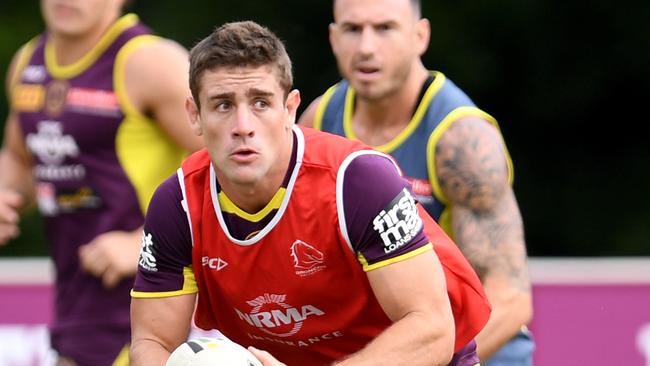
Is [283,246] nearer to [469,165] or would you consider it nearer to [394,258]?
[394,258]

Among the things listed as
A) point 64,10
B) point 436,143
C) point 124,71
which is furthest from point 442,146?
point 64,10

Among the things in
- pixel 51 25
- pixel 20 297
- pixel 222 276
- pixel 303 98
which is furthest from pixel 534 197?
pixel 222 276

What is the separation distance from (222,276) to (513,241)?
155cm

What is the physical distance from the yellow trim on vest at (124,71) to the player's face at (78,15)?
0.57 ft

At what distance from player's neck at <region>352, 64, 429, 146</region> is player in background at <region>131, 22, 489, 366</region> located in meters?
1.18

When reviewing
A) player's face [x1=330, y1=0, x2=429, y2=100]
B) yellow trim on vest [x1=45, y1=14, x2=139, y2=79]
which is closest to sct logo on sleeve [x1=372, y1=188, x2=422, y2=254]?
player's face [x1=330, y1=0, x2=429, y2=100]

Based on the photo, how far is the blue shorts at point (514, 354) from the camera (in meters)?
6.75

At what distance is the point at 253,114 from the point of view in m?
5.21

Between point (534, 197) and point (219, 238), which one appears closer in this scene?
point (219, 238)

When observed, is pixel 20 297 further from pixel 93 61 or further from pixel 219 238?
pixel 219 238

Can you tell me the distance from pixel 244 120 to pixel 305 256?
0.51 m

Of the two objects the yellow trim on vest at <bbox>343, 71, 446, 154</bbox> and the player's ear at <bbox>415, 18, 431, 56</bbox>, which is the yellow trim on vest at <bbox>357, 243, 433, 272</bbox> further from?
the player's ear at <bbox>415, 18, 431, 56</bbox>

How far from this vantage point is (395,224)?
5203 mm

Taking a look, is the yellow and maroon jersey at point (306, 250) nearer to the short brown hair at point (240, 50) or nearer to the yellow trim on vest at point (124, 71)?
the short brown hair at point (240, 50)
